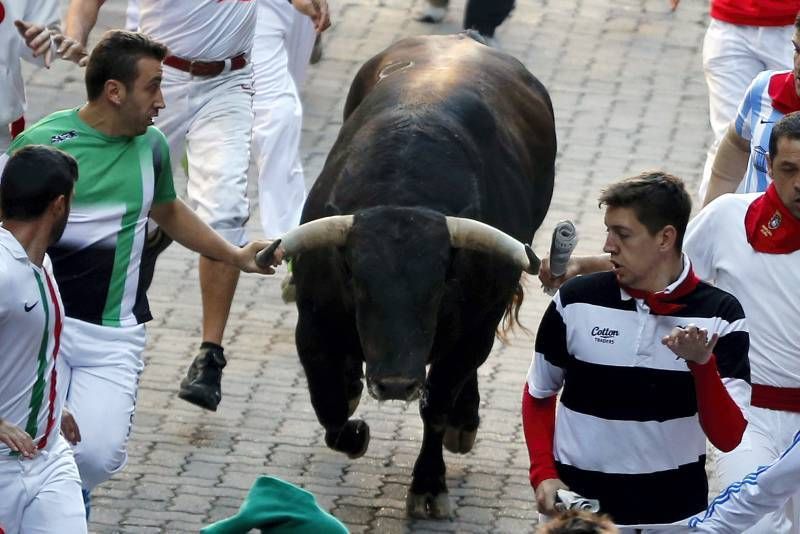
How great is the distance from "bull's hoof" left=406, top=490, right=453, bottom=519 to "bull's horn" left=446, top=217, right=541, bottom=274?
46.1 inches

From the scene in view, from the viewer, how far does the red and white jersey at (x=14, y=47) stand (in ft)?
27.8

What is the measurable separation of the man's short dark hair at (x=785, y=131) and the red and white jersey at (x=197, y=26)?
3.80m

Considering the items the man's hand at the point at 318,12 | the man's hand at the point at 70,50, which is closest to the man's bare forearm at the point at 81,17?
the man's hand at the point at 70,50

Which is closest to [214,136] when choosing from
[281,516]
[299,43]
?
[299,43]

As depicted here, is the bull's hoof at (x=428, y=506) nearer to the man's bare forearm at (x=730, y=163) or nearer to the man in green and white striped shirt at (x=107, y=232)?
the man in green and white striped shirt at (x=107, y=232)

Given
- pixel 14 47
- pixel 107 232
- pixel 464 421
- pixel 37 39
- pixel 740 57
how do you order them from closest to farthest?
1. pixel 107 232
2. pixel 37 39
3. pixel 464 421
4. pixel 14 47
5. pixel 740 57

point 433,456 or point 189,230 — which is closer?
point 189,230

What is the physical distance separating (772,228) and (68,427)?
2.54 metres

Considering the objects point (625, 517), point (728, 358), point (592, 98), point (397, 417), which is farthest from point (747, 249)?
point (592, 98)

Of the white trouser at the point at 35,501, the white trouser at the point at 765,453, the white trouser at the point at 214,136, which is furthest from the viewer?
the white trouser at the point at 214,136

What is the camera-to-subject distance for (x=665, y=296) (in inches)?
214

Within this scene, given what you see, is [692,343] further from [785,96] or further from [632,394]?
[785,96]

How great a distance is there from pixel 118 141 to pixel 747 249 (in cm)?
241

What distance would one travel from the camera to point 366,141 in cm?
799
